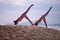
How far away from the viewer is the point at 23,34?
1309 centimetres

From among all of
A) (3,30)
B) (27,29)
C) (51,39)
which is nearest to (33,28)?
(27,29)

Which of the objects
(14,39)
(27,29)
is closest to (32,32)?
(27,29)

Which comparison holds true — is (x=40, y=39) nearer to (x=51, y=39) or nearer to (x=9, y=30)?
(x=51, y=39)

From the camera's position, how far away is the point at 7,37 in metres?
12.0

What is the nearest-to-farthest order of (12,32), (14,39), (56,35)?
(14,39)
(12,32)
(56,35)

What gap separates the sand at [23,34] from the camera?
485 inches

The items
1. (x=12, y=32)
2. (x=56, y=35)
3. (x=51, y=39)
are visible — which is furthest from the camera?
(x=56, y=35)

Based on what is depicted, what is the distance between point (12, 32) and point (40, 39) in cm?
186

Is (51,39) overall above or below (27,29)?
below

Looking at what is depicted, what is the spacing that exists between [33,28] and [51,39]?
6.05ft

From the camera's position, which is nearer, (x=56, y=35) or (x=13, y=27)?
(x=13, y=27)

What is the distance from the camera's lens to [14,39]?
12.0 metres

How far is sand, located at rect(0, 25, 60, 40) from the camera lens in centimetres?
1232

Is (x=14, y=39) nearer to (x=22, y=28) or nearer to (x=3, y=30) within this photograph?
(x=3, y=30)
